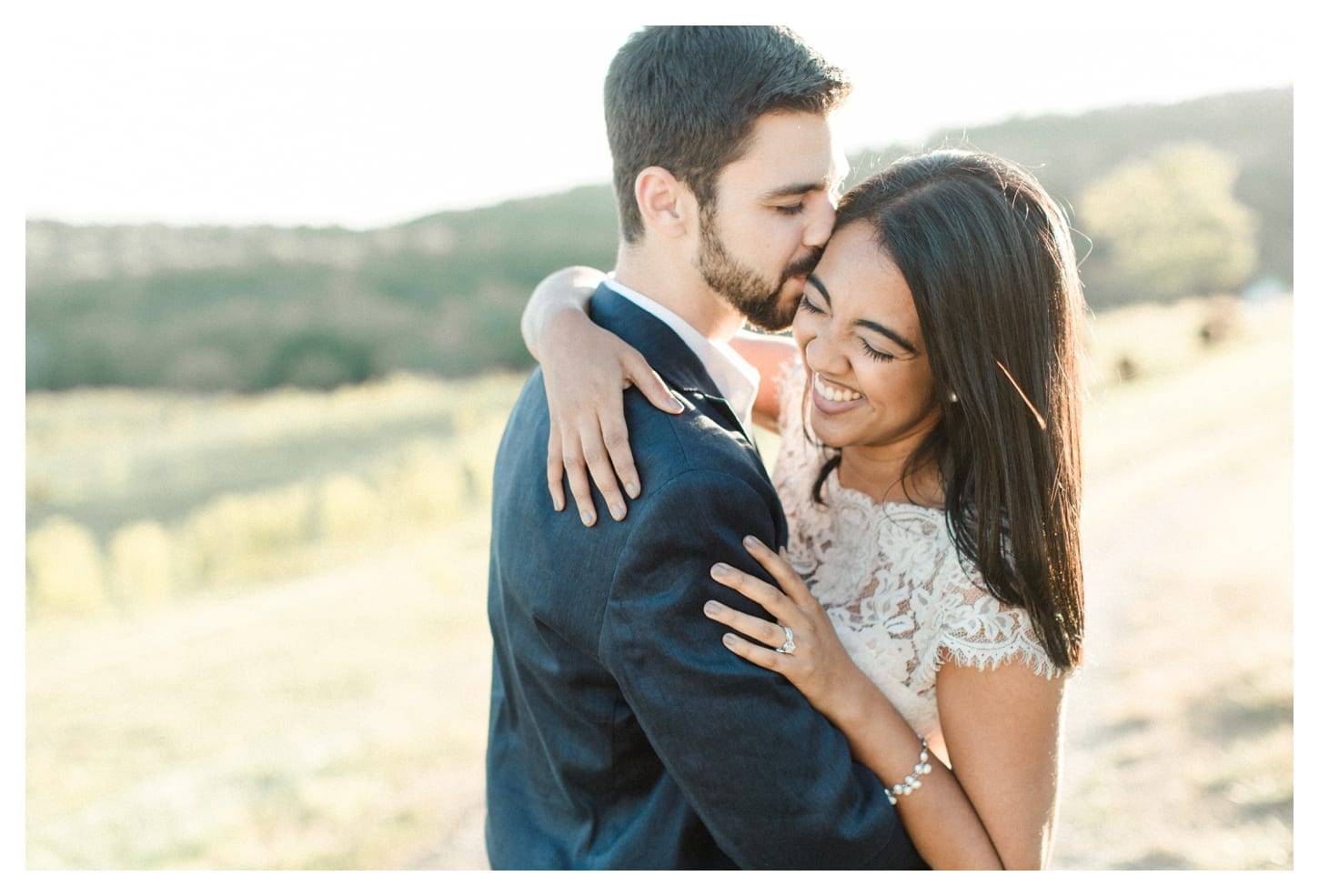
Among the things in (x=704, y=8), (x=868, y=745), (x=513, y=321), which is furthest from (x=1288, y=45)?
(x=513, y=321)

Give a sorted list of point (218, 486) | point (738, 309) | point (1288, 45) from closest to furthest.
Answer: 1. point (738, 309)
2. point (1288, 45)
3. point (218, 486)

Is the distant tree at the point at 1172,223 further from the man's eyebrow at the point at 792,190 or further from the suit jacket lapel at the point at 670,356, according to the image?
the suit jacket lapel at the point at 670,356

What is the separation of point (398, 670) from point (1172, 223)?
3290cm

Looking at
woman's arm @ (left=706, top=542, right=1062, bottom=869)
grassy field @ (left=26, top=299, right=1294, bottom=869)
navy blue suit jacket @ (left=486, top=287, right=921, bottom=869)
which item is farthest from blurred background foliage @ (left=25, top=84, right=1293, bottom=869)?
navy blue suit jacket @ (left=486, top=287, right=921, bottom=869)

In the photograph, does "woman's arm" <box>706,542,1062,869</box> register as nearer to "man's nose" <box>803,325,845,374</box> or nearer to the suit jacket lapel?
the suit jacket lapel

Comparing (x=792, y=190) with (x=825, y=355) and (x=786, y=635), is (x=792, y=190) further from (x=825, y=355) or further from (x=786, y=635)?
(x=786, y=635)

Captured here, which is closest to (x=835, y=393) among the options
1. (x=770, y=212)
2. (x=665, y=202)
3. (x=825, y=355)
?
(x=825, y=355)

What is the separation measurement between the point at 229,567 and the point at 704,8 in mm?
11368

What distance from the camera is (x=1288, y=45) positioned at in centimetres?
281

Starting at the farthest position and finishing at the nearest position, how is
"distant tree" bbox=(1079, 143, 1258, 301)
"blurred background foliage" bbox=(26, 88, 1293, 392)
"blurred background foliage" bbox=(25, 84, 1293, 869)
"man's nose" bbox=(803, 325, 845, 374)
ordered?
"distant tree" bbox=(1079, 143, 1258, 301) → "blurred background foliage" bbox=(26, 88, 1293, 392) → "blurred background foliage" bbox=(25, 84, 1293, 869) → "man's nose" bbox=(803, 325, 845, 374)

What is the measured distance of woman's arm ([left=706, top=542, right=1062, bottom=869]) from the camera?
190cm

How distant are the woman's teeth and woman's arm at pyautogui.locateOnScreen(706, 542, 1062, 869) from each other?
0.49 metres

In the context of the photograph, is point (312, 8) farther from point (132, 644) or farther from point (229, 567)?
point (229, 567)

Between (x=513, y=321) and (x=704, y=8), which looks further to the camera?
(x=513, y=321)
